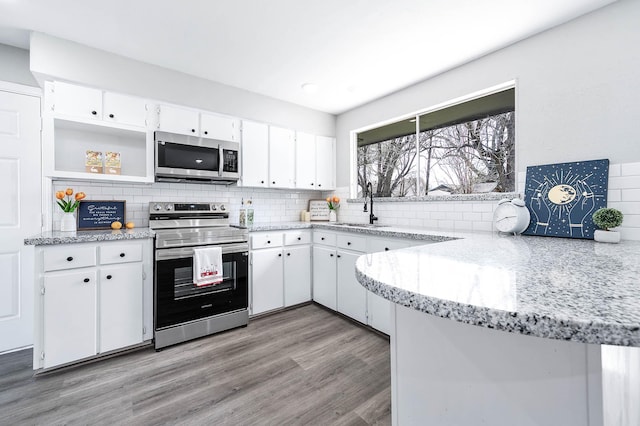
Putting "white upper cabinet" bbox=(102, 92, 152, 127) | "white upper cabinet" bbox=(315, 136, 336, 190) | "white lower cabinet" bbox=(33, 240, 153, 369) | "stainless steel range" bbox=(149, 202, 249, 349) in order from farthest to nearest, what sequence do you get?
"white upper cabinet" bbox=(315, 136, 336, 190) → "white upper cabinet" bbox=(102, 92, 152, 127) → "stainless steel range" bbox=(149, 202, 249, 349) → "white lower cabinet" bbox=(33, 240, 153, 369)

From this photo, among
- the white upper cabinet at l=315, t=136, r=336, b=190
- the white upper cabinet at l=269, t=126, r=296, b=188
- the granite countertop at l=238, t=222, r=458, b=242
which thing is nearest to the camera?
the granite countertop at l=238, t=222, r=458, b=242

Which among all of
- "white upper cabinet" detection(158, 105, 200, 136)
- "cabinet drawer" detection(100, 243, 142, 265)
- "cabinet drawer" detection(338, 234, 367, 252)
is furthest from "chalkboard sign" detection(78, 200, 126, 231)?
"cabinet drawer" detection(338, 234, 367, 252)

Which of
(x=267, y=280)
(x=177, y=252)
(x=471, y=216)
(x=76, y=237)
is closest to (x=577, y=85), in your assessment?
(x=471, y=216)

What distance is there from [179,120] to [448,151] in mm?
2725

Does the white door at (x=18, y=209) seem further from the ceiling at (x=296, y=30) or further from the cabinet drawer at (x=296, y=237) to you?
the cabinet drawer at (x=296, y=237)

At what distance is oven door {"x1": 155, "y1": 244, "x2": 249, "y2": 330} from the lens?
2.30 metres

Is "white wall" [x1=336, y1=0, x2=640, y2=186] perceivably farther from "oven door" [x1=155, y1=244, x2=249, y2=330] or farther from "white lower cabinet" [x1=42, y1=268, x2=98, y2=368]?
"white lower cabinet" [x1=42, y1=268, x2=98, y2=368]

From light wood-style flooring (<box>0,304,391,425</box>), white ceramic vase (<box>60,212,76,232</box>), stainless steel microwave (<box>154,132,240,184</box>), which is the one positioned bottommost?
light wood-style flooring (<box>0,304,391,425</box>)

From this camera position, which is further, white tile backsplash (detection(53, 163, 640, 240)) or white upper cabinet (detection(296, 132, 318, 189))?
white upper cabinet (detection(296, 132, 318, 189))

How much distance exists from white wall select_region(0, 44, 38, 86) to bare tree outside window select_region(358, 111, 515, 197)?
3.45 meters

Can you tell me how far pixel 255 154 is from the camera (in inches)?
127

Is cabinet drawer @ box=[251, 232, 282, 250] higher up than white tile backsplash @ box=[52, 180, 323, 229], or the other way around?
white tile backsplash @ box=[52, 180, 323, 229]

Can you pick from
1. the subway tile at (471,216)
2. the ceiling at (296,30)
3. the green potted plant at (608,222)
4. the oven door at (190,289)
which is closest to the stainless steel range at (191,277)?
the oven door at (190,289)

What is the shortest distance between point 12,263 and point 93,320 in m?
1.02
